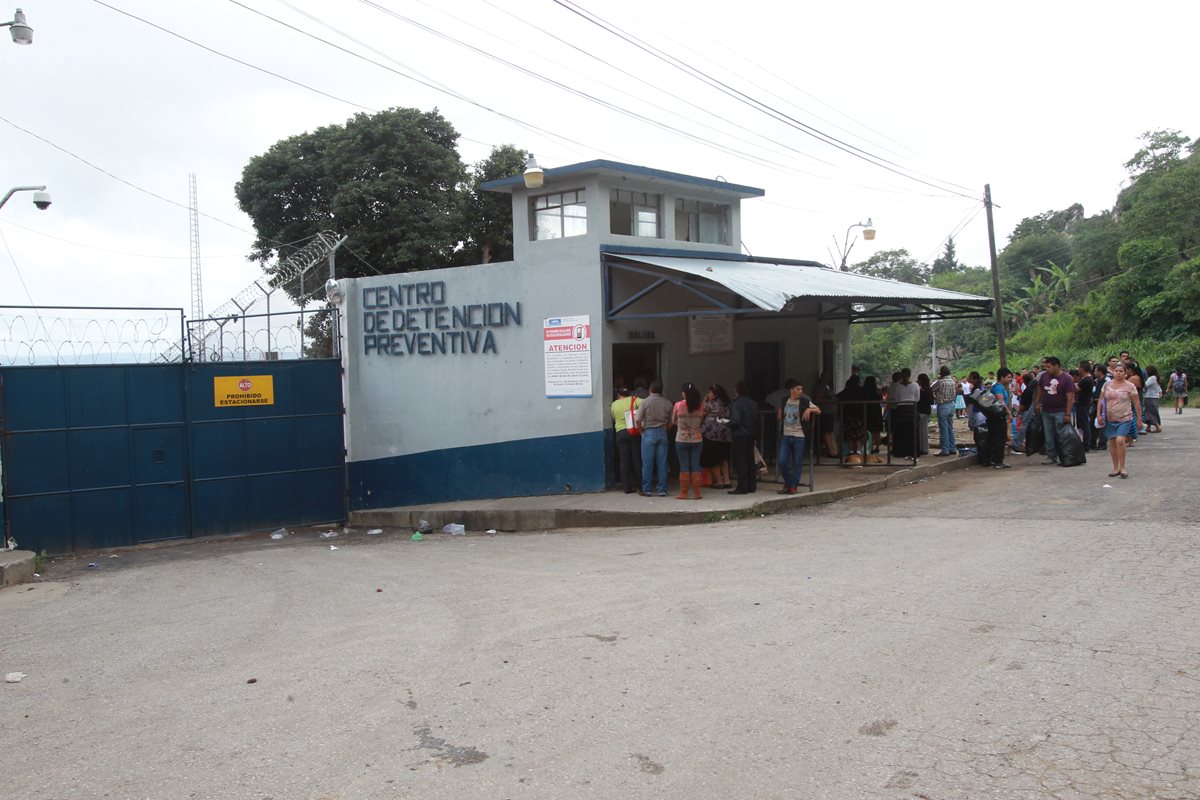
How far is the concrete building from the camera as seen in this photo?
48.6 feet

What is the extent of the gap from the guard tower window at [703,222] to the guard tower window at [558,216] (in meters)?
2.26

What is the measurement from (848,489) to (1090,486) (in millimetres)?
3144

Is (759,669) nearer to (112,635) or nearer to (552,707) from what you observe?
(552,707)

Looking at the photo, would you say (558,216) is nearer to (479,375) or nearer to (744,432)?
(479,375)

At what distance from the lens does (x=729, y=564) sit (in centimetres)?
895

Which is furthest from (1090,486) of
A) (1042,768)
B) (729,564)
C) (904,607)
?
(1042,768)

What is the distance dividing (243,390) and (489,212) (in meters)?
15.9

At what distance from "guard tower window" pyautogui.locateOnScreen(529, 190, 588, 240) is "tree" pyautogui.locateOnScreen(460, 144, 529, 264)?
14.5 m

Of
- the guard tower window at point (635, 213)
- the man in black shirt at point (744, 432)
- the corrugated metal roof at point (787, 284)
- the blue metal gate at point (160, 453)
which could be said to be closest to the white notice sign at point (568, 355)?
the corrugated metal roof at point (787, 284)

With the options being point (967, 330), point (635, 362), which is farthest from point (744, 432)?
point (967, 330)

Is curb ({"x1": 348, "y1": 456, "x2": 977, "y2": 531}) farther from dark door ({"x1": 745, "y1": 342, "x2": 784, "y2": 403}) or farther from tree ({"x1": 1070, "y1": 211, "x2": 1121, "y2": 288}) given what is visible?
tree ({"x1": 1070, "y1": 211, "x2": 1121, "y2": 288})

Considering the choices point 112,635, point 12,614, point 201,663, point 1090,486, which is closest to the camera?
point 201,663

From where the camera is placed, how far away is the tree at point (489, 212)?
1186 inches

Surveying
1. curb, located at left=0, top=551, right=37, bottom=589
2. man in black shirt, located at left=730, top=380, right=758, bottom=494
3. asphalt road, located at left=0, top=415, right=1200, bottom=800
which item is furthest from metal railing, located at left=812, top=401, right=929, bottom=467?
curb, located at left=0, top=551, right=37, bottom=589
